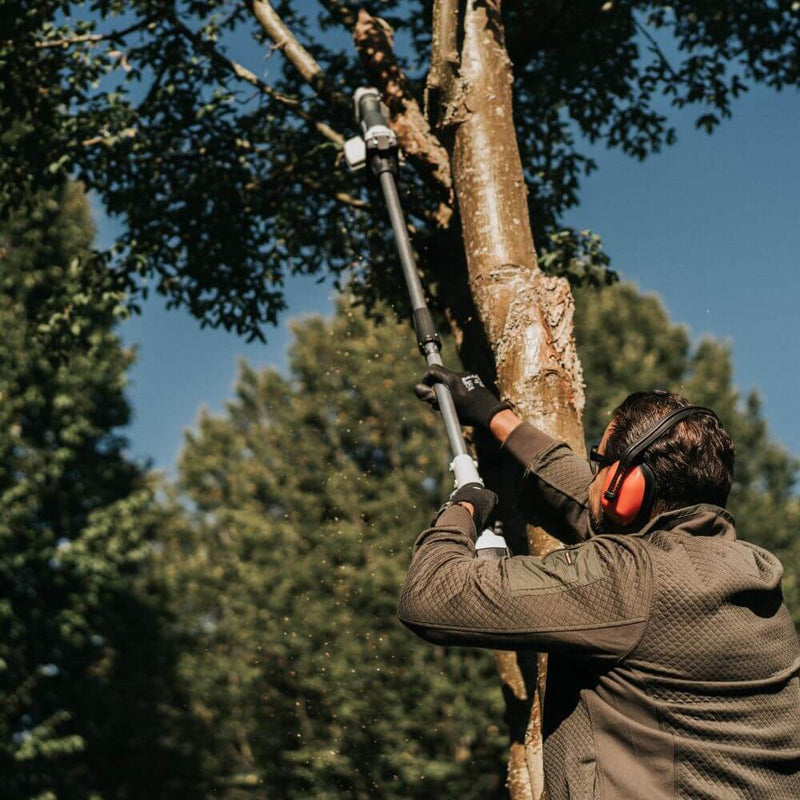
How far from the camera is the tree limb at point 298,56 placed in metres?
6.46

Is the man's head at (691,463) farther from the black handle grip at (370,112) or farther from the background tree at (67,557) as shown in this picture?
the background tree at (67,557)

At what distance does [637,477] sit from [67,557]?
753 inches

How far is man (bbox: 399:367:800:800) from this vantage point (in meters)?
2.19

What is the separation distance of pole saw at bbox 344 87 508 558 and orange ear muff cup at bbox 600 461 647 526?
2.07 feet

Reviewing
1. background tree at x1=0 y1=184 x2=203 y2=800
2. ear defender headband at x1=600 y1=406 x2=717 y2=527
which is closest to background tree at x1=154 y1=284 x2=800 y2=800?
background tree at x1=0 y1=184 x2=203 y2=800

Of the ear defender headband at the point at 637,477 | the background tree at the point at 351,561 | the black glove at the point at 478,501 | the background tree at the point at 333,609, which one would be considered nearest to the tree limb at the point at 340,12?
the black glove at the point at 478,501

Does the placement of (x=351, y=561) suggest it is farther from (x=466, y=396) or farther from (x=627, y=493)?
(x=627, y=493)

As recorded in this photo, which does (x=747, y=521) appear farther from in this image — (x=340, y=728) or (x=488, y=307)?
(x=488, y=307)

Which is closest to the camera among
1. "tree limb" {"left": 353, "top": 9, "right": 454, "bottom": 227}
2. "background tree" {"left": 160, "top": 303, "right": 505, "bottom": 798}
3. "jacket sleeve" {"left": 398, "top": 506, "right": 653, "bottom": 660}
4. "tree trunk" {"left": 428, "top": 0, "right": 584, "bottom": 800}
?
"jacket sleeve" {"left": 398, "top": 506, "right": 653, "bottom": 660}

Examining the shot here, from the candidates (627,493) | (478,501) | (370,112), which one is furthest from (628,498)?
(370,112)

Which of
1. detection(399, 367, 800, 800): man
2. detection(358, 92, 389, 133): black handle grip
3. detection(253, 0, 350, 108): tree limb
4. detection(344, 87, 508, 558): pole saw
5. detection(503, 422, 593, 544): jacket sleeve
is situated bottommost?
detection(399, 367, 800, 800): man

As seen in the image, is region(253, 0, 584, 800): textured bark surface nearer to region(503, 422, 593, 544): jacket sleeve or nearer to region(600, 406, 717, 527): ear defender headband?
region(503, 422, 593, 544): jacket sleeve

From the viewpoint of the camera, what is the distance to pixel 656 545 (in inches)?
90.7

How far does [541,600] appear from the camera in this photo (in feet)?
7.32
